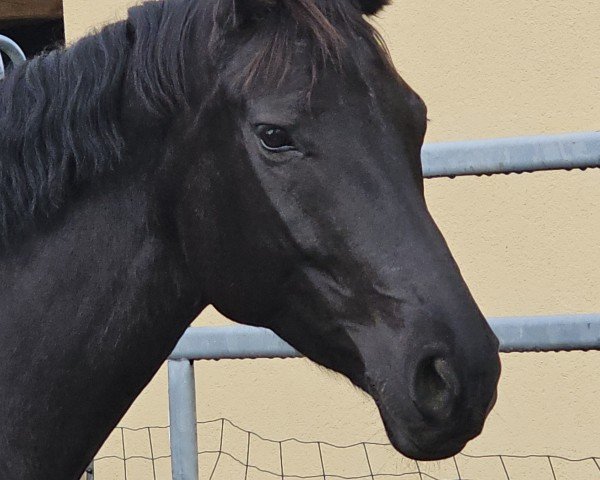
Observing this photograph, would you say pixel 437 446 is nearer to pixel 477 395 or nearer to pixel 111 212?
pixel 477 395

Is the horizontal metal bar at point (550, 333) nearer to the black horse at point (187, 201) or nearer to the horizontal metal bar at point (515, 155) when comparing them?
the horizontal metal bar at point (515, 155)

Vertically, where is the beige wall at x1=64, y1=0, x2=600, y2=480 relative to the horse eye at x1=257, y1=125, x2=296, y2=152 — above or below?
below

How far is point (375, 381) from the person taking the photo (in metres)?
1.56

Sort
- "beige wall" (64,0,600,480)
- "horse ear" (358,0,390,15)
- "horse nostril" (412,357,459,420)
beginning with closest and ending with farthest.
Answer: "horse nostril" (412,357,459,420) → "horse ear" (358,0,390,15) → "beige wall" (64,0,600,480)


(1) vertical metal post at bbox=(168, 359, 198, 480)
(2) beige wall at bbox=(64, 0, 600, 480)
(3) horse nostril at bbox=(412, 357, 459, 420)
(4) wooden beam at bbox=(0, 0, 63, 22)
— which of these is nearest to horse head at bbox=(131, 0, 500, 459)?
(3) horse nostril at bbox=(412, 357, 459, 420)

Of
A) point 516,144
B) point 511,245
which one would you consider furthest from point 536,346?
point 511,245

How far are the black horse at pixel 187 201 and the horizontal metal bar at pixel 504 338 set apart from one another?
486 mm

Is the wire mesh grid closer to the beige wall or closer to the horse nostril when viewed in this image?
the beige wall

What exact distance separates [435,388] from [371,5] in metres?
0.71

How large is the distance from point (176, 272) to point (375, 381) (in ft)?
1.29

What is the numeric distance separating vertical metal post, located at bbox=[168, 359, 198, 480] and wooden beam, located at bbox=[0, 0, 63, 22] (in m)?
3.23

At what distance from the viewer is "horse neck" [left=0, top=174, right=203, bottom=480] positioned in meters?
1.74

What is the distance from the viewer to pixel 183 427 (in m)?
2.32

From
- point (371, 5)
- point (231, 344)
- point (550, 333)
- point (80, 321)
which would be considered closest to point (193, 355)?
Result: point (231, 344)
